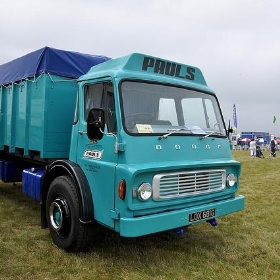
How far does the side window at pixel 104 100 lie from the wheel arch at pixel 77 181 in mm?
716

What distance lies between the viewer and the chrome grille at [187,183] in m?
3.71

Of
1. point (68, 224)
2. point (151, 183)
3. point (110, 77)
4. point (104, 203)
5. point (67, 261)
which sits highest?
point (110, 77)

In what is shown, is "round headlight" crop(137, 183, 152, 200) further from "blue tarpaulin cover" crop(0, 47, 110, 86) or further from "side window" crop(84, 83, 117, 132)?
"blue tarpaulin cover" crop(0, 47, 110, 86)

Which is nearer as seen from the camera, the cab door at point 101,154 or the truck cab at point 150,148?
the truck cab at point 150,148

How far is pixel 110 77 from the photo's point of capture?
3.91 metres

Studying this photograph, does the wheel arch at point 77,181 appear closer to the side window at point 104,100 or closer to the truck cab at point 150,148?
the truck cab at point 150,148

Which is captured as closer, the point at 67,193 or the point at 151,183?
the point at 151,183

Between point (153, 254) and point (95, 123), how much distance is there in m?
1.90

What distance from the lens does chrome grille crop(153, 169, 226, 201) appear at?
12.2 feet

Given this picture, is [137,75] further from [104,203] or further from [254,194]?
[254,194]

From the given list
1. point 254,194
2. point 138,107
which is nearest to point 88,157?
point 138,107

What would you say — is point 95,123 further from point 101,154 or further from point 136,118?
point 136,118

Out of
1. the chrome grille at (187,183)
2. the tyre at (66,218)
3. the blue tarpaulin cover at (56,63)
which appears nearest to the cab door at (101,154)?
the tyre at (66,218)

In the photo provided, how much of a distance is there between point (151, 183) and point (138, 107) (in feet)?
3.11
